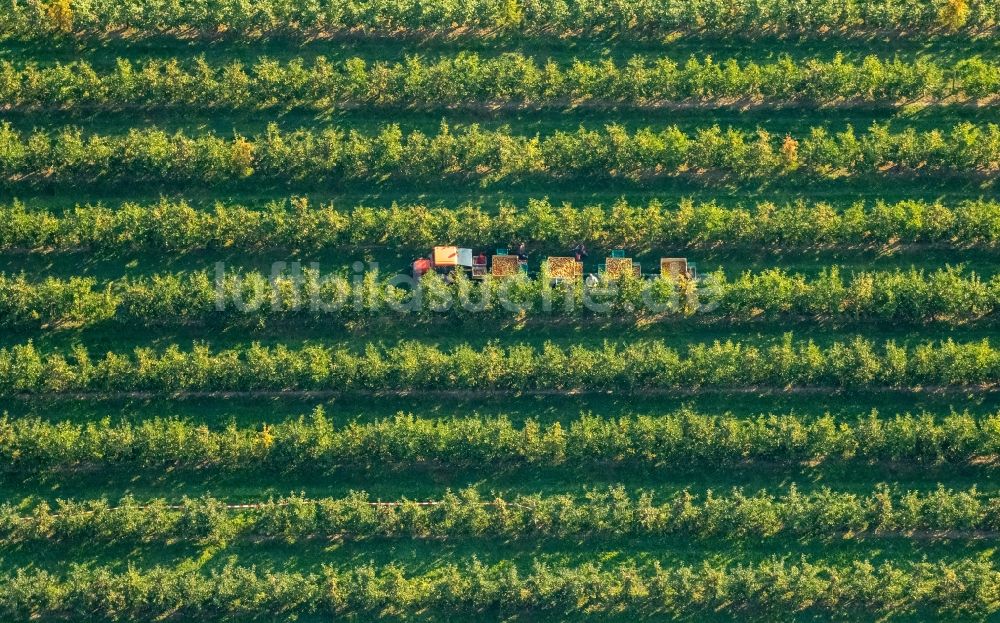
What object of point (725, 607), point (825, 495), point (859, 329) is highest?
point (859, 329)

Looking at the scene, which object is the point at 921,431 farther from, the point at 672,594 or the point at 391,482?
the point at 391,482

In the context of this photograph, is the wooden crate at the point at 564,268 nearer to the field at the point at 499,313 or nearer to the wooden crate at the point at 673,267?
the field at the point at 499,313

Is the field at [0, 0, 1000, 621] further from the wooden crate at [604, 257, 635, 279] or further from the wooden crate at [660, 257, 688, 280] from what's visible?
the wooden crate at [660, 257, 688, 280]

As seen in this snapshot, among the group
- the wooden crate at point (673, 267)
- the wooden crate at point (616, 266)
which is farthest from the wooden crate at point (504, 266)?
the wooden crate at point (673, 267)

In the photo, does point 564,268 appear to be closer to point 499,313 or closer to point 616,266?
point 616,266

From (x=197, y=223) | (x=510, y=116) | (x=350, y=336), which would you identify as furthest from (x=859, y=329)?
(x=197, y=223)

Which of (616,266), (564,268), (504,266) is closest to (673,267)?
(616,266)

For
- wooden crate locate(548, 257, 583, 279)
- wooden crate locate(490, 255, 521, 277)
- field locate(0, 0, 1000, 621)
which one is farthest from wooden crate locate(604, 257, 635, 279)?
wooden crate locate(490, 255, 521, 277)
